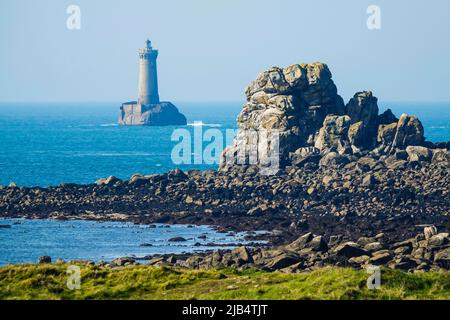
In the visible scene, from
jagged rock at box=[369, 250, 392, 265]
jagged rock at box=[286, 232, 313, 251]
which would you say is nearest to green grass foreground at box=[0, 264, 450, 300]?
jagged rock at box=[369, 250, 392, 265]

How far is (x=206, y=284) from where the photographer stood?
3158cm

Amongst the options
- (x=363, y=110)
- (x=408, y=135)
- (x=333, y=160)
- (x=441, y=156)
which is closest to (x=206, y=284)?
(x=333, y=160)

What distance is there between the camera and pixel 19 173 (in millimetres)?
119375

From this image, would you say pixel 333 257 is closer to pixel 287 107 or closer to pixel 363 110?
pixel 287 107

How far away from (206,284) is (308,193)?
4819 centimetres

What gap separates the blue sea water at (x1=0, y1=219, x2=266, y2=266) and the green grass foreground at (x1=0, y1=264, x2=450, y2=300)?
24481 millimetres

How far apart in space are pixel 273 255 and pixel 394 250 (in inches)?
275

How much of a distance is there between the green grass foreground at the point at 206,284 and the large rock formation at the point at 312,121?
58093 mm

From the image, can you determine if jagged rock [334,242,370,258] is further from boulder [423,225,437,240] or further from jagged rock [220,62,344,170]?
jagged rock [220,62,344,170]

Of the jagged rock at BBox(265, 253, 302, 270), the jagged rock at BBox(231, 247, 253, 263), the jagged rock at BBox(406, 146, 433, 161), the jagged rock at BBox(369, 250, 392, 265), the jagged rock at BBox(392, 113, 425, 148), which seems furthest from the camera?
the jagged rock at BBox(392, 113, 425, 148)

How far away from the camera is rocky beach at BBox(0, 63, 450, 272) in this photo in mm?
52844

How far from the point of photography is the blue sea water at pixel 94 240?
196 ft
